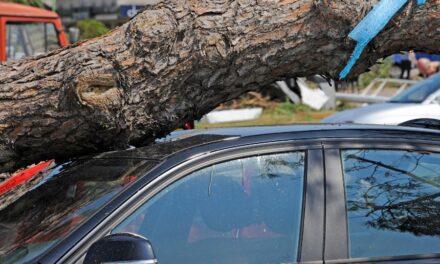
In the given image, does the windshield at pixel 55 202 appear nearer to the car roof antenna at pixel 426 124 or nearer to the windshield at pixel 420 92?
the car roof antenna at pixel 426 124

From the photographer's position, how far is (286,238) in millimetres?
2885

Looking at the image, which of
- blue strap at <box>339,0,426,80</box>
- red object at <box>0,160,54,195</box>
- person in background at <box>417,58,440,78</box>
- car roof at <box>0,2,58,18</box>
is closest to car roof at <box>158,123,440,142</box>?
blue strap at <box>339,0,426,80</box>

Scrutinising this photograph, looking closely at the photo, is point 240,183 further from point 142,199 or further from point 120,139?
point 120,139

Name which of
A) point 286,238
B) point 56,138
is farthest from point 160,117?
point 286,238

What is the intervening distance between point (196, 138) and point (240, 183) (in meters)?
0.45

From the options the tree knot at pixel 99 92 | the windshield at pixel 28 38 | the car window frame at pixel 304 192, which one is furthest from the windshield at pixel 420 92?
the car window frame at pixel 304 192

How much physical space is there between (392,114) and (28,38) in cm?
472

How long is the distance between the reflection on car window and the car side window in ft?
0.86

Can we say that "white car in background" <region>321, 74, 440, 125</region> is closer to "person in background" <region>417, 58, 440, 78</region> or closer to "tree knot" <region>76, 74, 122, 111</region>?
"tree knot" <region>76, 74, 122, 111</region>

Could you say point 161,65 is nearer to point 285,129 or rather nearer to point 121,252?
point 285,129

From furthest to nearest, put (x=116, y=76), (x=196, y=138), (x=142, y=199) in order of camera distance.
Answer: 1. (x=116, y=76)
2. (x=196, y=138)
3. (x=142, y=199)

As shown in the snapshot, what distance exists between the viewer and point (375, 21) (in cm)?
399

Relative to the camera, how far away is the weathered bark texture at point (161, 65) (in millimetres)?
3801

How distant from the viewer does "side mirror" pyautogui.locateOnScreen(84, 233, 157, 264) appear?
8.23 feet
